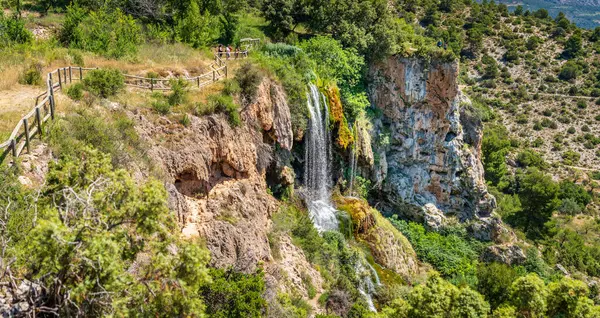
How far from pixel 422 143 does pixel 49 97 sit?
29017 millimetres

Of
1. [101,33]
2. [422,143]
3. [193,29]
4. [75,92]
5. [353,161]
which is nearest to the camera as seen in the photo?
[75,92]

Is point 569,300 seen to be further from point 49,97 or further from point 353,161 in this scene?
point 49,97

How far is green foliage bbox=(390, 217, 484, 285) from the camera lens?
33781mm

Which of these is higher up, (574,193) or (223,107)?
(223,107)

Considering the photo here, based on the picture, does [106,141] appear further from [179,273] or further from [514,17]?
[514,17]

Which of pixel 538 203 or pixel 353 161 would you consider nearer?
pixel 353 161

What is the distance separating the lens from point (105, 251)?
7.44 metres

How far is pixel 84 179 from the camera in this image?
369 inches

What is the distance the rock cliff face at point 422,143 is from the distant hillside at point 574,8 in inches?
3477

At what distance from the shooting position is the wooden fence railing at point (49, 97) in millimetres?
12546

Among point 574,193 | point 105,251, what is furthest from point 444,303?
point 574,193

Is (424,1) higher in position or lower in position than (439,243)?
higher

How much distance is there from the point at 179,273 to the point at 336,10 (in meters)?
31.9

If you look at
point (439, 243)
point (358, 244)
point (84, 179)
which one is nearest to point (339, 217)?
point (358, 244)
